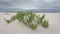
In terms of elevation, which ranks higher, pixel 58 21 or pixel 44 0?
pixel 44 0

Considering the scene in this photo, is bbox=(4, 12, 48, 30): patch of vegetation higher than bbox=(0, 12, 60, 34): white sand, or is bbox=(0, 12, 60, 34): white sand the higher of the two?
bbox=(4, 12, 48, 30): patch of vegetation

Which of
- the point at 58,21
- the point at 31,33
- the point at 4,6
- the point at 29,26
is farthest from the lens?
the point at 4,6

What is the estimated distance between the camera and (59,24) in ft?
7.66

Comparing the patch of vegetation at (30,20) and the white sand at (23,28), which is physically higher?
the patch of vegetation at (30,20)

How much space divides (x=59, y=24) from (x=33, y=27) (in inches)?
15.6

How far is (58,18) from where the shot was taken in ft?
8.25

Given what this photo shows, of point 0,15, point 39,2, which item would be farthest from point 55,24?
point 39,2

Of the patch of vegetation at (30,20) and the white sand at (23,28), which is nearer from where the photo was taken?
the white sand at (23,28)

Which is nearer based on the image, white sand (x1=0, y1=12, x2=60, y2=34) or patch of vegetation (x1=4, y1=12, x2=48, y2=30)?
white sand (x1=0, y1=12, x2=60, y2=34)

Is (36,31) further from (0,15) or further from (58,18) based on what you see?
(0,15)

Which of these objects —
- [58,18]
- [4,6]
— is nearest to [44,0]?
[4,6]

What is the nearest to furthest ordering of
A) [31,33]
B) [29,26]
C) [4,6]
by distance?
1. [31,33]
2. [29,26]
3. [4,6]

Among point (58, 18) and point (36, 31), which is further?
point (58, 18)

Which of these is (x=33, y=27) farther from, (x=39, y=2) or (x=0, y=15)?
(x=39, y=2)
